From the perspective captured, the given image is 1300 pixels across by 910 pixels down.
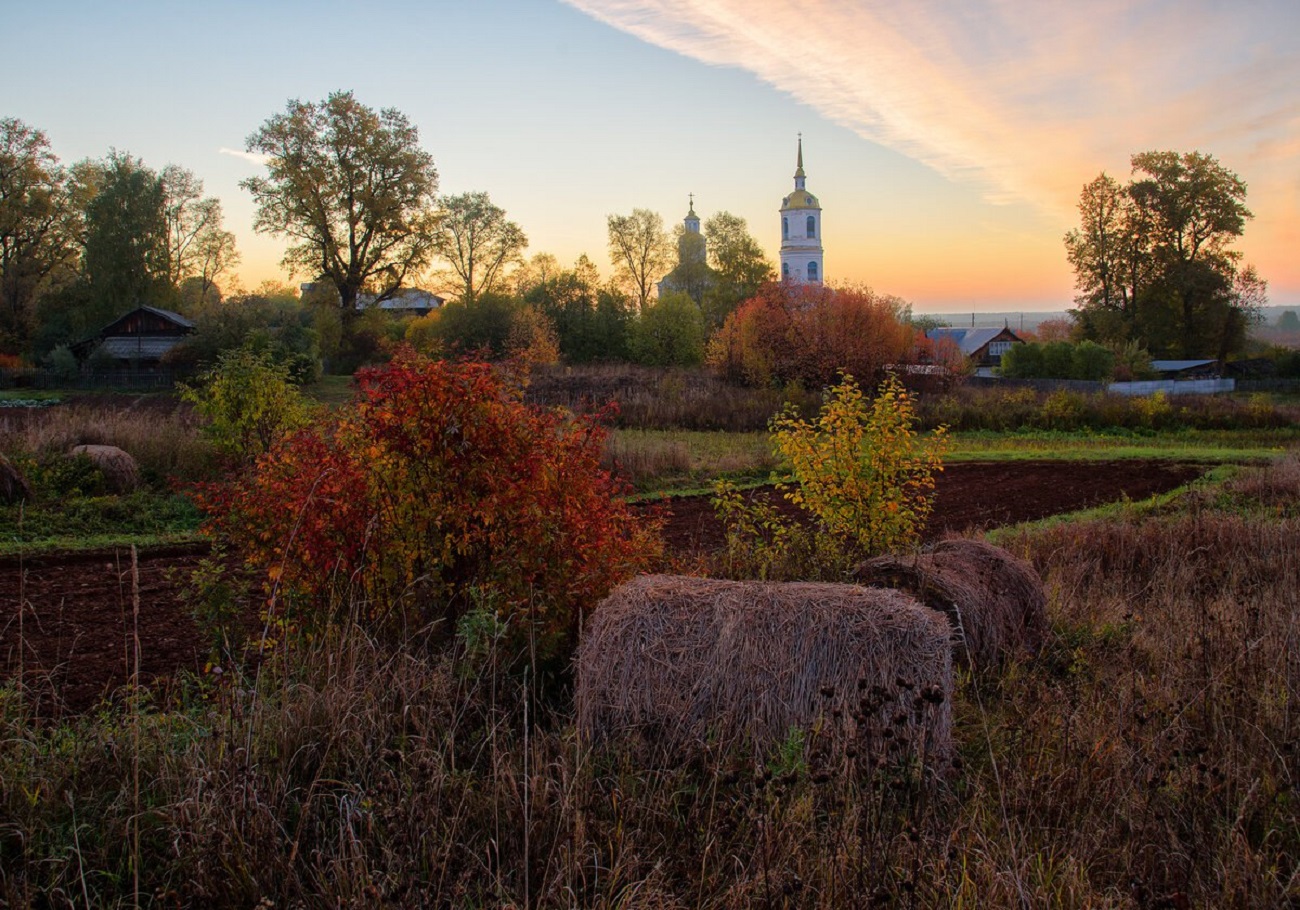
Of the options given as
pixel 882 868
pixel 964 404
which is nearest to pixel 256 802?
pixel 882 868

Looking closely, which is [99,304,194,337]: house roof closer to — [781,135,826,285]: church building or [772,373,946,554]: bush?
[772,373,946,554]: bush

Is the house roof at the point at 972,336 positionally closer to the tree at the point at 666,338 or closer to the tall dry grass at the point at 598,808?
the tree at the point at 666,338

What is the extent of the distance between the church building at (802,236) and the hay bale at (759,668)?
291 feet

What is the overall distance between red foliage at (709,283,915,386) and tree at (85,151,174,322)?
32360 millimetres

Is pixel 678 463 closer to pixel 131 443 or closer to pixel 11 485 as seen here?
pixel 131 443

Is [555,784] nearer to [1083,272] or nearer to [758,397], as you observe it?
[758,397]

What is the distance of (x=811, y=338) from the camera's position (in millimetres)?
38719

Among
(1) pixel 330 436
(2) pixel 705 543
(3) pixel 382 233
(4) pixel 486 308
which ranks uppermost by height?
(3) pixel 382 233

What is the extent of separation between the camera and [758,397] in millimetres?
32969

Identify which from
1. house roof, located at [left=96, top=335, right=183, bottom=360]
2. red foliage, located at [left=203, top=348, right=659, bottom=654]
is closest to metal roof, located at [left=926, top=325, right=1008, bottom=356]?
house roof, located at [left=96, top=335, right=183, bottom=360]

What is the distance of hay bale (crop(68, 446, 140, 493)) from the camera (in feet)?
46.8

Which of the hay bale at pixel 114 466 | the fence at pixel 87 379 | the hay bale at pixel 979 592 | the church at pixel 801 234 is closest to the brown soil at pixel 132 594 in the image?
the hay bale at pixel 979 592

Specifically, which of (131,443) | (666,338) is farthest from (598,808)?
(666,338)

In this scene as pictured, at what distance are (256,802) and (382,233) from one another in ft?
160
